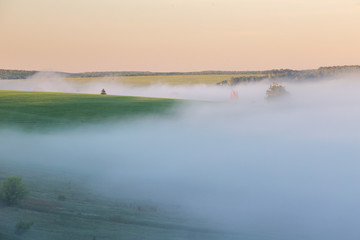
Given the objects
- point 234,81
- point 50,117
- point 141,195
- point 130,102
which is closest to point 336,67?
point 234,81

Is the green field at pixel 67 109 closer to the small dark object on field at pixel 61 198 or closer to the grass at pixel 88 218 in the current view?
the grass at pixel 88 218

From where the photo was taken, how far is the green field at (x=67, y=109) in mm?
52062

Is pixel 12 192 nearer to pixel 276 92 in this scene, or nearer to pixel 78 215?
pixel 78 215

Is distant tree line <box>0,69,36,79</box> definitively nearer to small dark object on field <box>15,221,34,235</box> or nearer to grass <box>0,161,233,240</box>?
grass <box>0,161,233,240</box>

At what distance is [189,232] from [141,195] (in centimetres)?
→ 598

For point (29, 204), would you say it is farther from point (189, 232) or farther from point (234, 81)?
point (234, 81)

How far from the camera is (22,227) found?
21156mm

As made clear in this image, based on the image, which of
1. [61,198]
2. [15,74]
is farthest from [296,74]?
[61,198]

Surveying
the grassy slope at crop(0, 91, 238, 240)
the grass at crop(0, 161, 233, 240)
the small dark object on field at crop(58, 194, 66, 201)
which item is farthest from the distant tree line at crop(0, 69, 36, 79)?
the small dark object on field at crop(58, 194, 66, 201)

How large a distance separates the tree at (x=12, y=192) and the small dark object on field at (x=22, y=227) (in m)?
2.98

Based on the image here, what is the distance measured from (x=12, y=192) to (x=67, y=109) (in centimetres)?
3768

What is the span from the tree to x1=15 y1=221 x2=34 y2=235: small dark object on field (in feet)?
9.77

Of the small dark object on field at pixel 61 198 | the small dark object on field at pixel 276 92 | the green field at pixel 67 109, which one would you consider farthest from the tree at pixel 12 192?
the small dark object on field at pixel 276 92

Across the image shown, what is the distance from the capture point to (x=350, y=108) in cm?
11044
